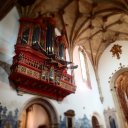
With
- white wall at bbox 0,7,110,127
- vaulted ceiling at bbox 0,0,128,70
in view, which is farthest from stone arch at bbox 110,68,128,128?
vaulted ceiling at bbox 0,0,128,70

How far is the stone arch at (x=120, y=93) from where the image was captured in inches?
480

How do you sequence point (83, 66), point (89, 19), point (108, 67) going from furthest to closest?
point (108, 67) < point (83, 66) < point (89, 19)

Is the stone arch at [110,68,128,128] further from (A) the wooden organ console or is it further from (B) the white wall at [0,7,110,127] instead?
(A) the wooden organ console

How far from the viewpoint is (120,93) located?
14078 mm

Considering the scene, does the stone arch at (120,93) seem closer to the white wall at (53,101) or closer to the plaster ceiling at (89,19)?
the white wall at (53,101)

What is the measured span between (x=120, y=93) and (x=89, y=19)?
649 cm

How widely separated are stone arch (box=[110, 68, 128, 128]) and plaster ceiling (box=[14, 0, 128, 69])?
210 cm

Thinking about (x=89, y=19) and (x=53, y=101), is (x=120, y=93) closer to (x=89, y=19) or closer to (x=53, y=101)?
(x=89, y=19)

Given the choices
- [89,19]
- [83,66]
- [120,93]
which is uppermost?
[89,19]

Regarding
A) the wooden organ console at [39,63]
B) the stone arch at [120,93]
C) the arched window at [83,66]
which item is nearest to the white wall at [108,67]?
the stone arch at [120,93]

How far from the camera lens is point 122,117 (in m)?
12.2

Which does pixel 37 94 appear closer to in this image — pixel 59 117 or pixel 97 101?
pixel 59 117

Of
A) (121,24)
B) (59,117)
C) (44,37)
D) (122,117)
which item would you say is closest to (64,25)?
Result: (44,37)

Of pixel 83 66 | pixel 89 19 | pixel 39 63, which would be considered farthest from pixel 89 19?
pixel 39 63
